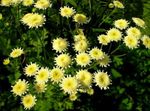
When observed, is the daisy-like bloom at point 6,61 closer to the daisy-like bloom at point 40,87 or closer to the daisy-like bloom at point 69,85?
Answer: the daisy-like bloom at point 40,87

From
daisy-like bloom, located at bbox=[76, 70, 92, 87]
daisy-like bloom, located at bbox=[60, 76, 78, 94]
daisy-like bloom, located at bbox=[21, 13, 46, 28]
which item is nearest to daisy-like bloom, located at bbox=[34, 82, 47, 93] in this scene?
daisy-like bloom, located at bbox=[60, 76, 78, 94]

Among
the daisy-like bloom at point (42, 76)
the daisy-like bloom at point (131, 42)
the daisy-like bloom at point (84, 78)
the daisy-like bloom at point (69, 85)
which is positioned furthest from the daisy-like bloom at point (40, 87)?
the daisy-like bloom at point (131, 42)

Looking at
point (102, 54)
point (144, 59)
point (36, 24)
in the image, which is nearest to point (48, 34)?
point (36, 24)

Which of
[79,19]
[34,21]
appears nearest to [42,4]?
[34,21]

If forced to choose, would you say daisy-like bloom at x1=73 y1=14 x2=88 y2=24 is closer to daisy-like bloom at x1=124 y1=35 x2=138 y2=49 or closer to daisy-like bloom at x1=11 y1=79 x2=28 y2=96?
daisy-like bloom at x1=124 y1=35 x2=138 y2=49

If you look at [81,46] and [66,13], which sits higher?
[66,13]

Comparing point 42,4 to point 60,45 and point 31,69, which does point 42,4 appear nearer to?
point 60,45
